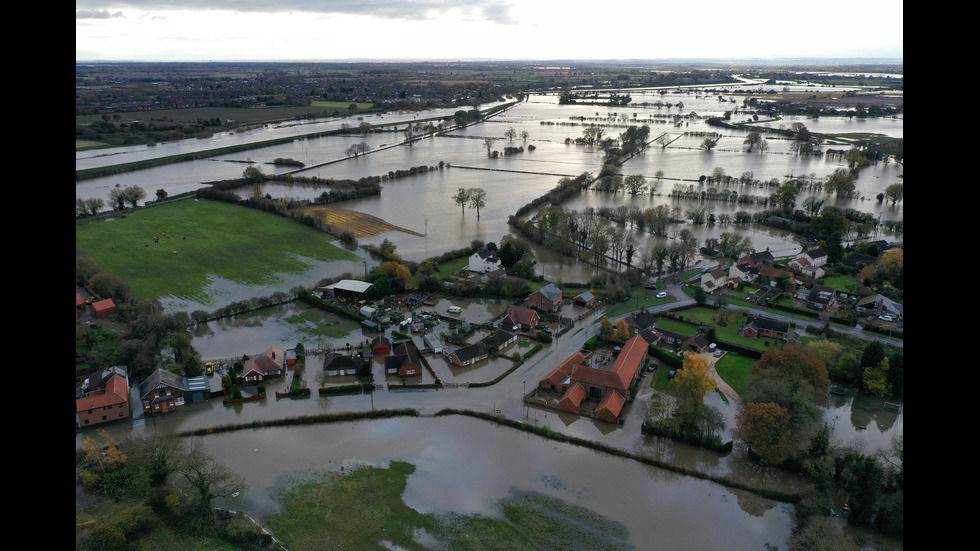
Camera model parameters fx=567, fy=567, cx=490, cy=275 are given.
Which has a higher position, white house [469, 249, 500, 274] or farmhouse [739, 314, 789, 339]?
white house [469, 249, 500, 274]

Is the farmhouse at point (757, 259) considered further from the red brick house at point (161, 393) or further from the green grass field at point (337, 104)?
the green grass field at point (337, 104)

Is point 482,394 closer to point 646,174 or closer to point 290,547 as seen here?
point 290,547

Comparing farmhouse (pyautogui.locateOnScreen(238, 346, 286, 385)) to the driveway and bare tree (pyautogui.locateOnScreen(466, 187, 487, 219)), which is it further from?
bare tree (pyautogui.locateOnScreen(466, 187, 487, 219))

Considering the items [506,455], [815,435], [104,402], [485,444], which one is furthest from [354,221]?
[815,435]

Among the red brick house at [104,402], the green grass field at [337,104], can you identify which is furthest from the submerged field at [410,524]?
the green grass field at [337,104]

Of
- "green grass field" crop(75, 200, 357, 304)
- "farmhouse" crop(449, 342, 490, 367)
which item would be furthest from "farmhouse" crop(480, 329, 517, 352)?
"green grass field" crop(75, 200, 357, 304)

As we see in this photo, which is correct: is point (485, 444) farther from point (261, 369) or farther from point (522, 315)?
point (261, 369)
